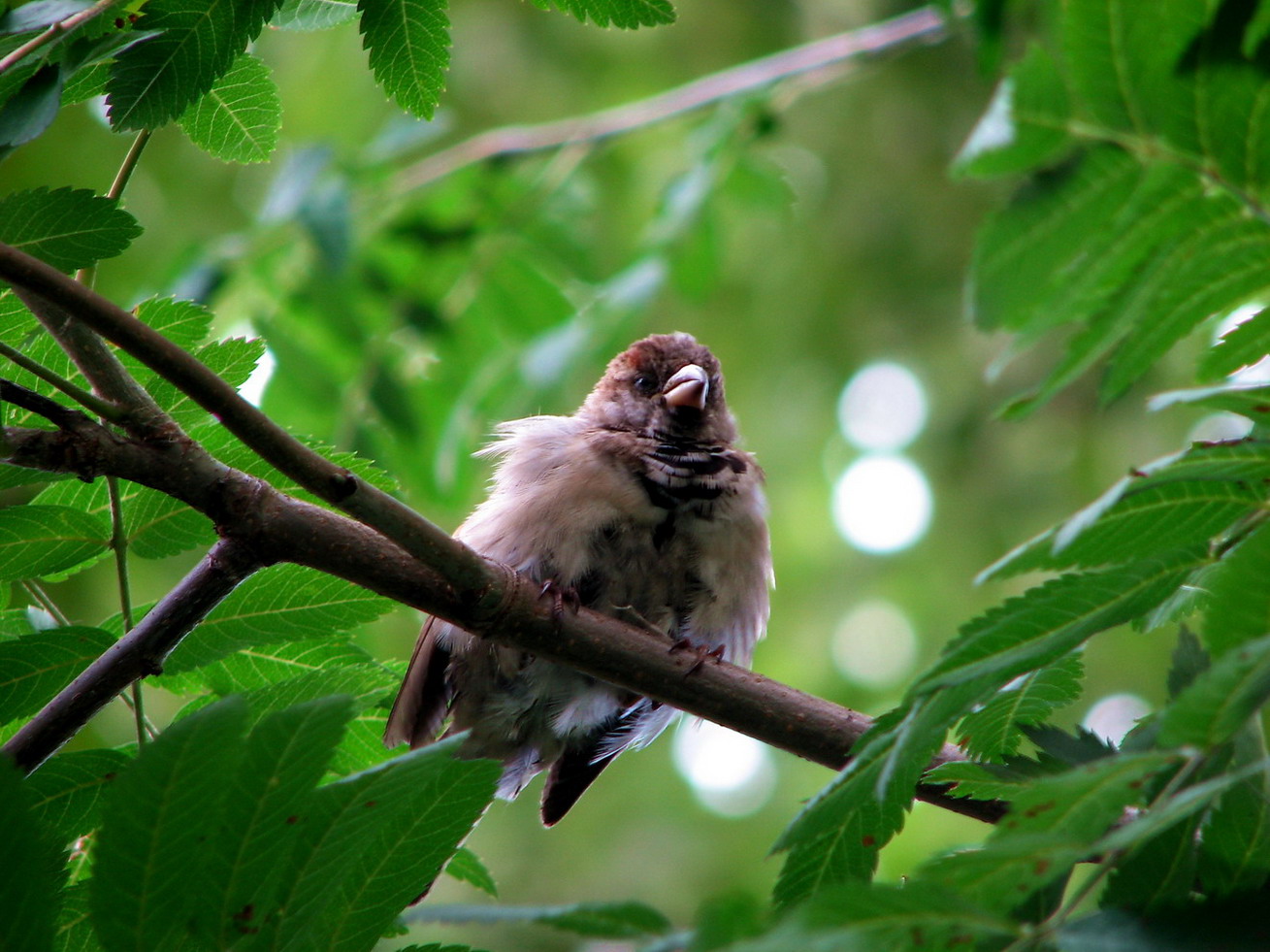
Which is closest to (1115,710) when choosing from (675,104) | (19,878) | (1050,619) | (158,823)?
(675,104)

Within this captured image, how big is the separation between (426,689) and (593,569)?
0.55 meters

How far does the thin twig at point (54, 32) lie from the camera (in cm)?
154

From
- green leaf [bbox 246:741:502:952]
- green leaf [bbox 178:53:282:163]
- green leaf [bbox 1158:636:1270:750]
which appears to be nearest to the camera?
green leaf [bbox 1158:636:1270:750]

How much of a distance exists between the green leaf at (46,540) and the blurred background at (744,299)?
2381 mm

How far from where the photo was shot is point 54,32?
Answer: 5.08ft

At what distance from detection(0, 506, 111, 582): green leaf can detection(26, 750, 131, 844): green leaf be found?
307mm

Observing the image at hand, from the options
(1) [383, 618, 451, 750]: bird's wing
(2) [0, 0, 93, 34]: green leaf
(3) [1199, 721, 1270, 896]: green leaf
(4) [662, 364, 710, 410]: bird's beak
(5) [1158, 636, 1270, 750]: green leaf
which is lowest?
(5) [1158, 636, 1270, 750]: green leaf

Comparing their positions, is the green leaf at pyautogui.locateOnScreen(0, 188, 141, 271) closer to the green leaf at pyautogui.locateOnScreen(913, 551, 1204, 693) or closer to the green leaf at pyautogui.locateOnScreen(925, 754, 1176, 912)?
the green leaf at pyautogui.locateOnScreen(913, 551, 1204, 693)

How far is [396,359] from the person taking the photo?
13.8ft

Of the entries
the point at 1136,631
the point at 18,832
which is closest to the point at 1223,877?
the point at 1136,631

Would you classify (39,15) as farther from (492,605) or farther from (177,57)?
(492,605)

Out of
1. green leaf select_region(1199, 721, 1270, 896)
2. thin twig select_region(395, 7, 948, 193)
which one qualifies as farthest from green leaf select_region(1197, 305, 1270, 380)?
thin twig select_region(395, 7, 948, 193)

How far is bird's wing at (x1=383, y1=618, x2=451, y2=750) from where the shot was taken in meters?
2.89

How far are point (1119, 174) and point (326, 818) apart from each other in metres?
1.38
